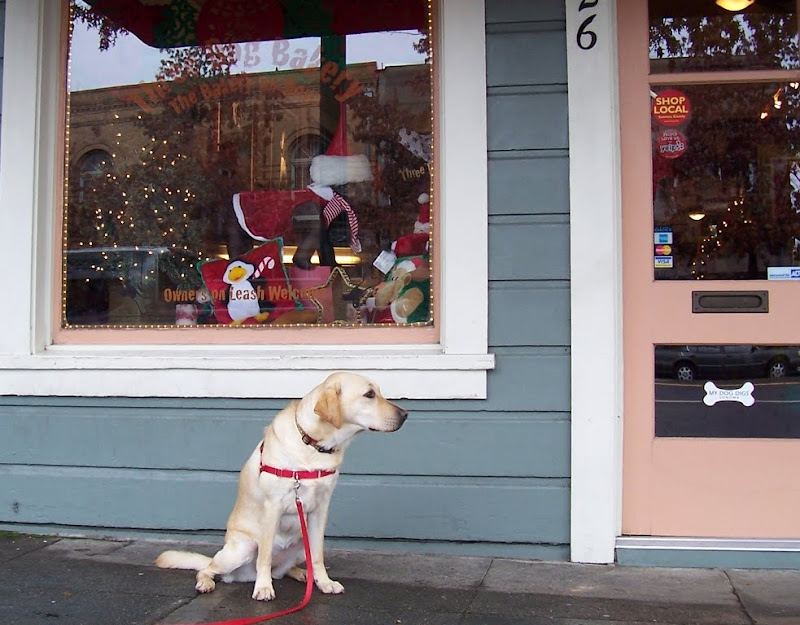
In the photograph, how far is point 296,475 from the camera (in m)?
3.39

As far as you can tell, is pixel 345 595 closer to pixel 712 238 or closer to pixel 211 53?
pixel 712 238

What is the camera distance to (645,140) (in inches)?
165

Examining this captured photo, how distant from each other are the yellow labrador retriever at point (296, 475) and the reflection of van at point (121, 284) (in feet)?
5.24

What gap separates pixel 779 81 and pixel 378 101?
2105 mm

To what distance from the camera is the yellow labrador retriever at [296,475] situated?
331 cm

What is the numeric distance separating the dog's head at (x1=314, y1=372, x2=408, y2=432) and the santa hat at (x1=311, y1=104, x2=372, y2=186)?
171cm

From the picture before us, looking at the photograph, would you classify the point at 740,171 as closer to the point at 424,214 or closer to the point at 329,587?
the point at 424,214

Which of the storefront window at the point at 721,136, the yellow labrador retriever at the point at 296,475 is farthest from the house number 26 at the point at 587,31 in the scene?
the yellow labrador retriever at the point at 296,475

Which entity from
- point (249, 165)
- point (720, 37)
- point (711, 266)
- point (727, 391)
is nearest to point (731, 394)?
point (727, 391)

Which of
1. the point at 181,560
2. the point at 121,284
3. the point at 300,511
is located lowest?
the point at 181,560

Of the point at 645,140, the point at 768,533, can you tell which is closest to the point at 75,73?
the point at 645,140

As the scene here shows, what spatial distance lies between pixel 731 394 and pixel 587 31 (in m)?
1.95

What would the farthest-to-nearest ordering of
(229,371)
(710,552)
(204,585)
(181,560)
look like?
(229,371), (710,552), (181,560), (204,585)

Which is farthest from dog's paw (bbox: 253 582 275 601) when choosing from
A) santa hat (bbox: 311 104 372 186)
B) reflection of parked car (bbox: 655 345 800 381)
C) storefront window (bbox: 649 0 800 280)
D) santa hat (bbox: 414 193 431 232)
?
storefront window (bbox: 649 0 800 280)
